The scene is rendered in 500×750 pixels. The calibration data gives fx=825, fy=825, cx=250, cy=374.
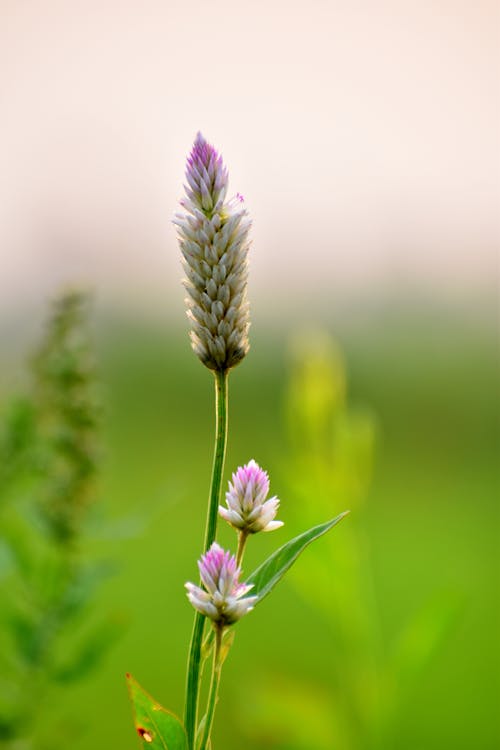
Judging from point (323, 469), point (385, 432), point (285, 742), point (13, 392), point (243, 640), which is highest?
point (13, 392)

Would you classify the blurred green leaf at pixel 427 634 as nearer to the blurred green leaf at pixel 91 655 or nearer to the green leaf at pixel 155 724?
the blurred green leaf at pixel 91 655

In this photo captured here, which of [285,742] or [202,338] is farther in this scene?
[285,742]

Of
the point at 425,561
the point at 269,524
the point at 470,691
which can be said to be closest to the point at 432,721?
the point at 470,691

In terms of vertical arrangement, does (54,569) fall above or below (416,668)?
above

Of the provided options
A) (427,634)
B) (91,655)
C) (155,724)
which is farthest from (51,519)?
(427,634)

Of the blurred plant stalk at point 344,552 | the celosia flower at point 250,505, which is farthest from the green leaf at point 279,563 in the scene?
the blurred plant stalk at point 344,552

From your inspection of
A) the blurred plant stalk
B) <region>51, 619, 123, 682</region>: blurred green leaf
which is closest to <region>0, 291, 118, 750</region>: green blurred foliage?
<region>51, 619, 123, 682</region>: blurred green leaf

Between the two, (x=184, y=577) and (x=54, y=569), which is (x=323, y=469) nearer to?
(x=54, y=569)
